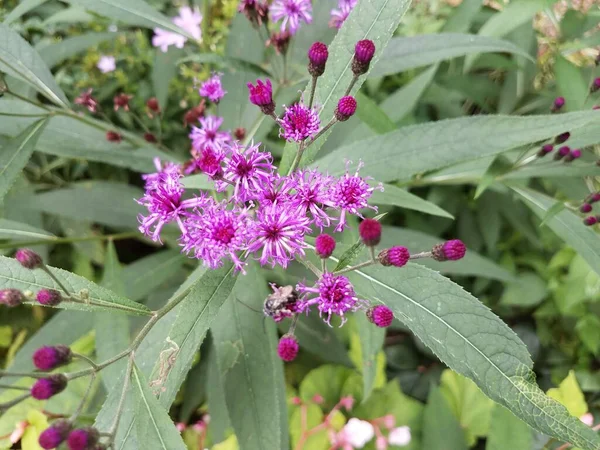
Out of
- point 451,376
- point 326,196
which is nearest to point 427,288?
point 326,196

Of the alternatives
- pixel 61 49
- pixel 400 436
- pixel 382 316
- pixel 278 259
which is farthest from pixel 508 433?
pixel 61 49

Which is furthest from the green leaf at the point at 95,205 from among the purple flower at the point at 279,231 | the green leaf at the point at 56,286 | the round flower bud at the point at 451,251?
the round flower bud at the point at 451,251

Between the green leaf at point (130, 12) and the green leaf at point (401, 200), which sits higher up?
the green leaf at point (130, 12)

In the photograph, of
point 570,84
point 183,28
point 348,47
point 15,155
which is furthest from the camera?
point 183,28

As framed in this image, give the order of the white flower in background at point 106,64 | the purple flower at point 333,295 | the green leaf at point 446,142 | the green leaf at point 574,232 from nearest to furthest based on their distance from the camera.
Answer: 1. the purple flower at point 333,295
2. the green leaf at point 446,142
3. the green leaf at point 574,232
4. the white flower in background at point 106,64

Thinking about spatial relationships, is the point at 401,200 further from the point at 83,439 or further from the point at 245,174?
the point at 83,439

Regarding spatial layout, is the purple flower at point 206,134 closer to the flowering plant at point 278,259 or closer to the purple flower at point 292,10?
the flowering plant at point 278,259
